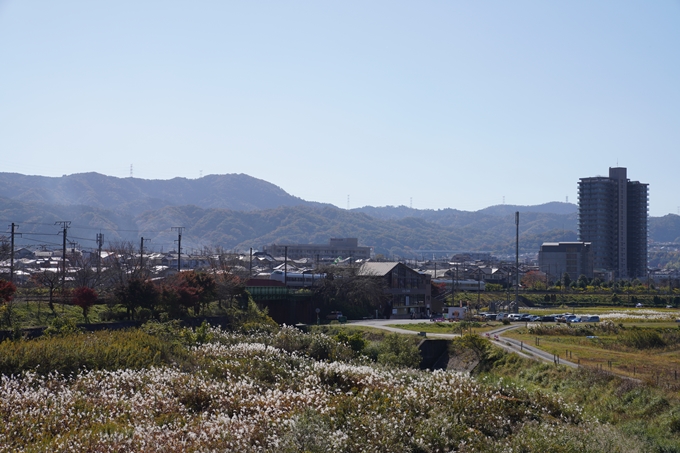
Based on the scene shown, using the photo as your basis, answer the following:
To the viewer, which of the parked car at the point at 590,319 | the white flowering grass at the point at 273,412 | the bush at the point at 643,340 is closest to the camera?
the white flowering grass at the point at 273,412

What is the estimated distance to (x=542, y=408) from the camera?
24828 millimetres

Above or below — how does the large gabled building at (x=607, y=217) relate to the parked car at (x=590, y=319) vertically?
above

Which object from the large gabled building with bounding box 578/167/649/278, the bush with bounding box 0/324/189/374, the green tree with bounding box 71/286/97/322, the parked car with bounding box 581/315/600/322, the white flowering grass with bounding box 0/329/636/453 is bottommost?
the parked car with bounding box 581/315/600/322

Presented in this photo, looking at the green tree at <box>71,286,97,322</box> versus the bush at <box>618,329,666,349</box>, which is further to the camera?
the bush at <box>618,329,666,349</box>

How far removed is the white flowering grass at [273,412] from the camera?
1889cm

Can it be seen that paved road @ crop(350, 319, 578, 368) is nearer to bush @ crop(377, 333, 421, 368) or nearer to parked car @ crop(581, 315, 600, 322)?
bush @ crop(377, 333, 421, 368)

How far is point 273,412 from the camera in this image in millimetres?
21766

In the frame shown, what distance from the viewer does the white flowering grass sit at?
1889 cm

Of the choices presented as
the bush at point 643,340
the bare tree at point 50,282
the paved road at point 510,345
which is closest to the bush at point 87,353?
the bare tree at point 50,282

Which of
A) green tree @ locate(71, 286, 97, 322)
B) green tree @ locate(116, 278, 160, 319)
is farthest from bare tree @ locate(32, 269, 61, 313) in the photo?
green tree @ locate(116, 278, 160, 319)

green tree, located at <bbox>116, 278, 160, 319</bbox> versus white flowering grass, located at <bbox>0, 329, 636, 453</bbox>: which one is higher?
green tree, located at <bbox>116, 278, 160, 319</bbox>

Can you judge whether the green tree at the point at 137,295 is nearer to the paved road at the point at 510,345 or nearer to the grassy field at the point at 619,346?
the paved road at the point at 510,345

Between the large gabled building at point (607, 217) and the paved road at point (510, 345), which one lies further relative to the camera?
the large gabled building at point (607, 217)

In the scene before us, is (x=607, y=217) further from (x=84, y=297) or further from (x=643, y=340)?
(x=84, y=297)
